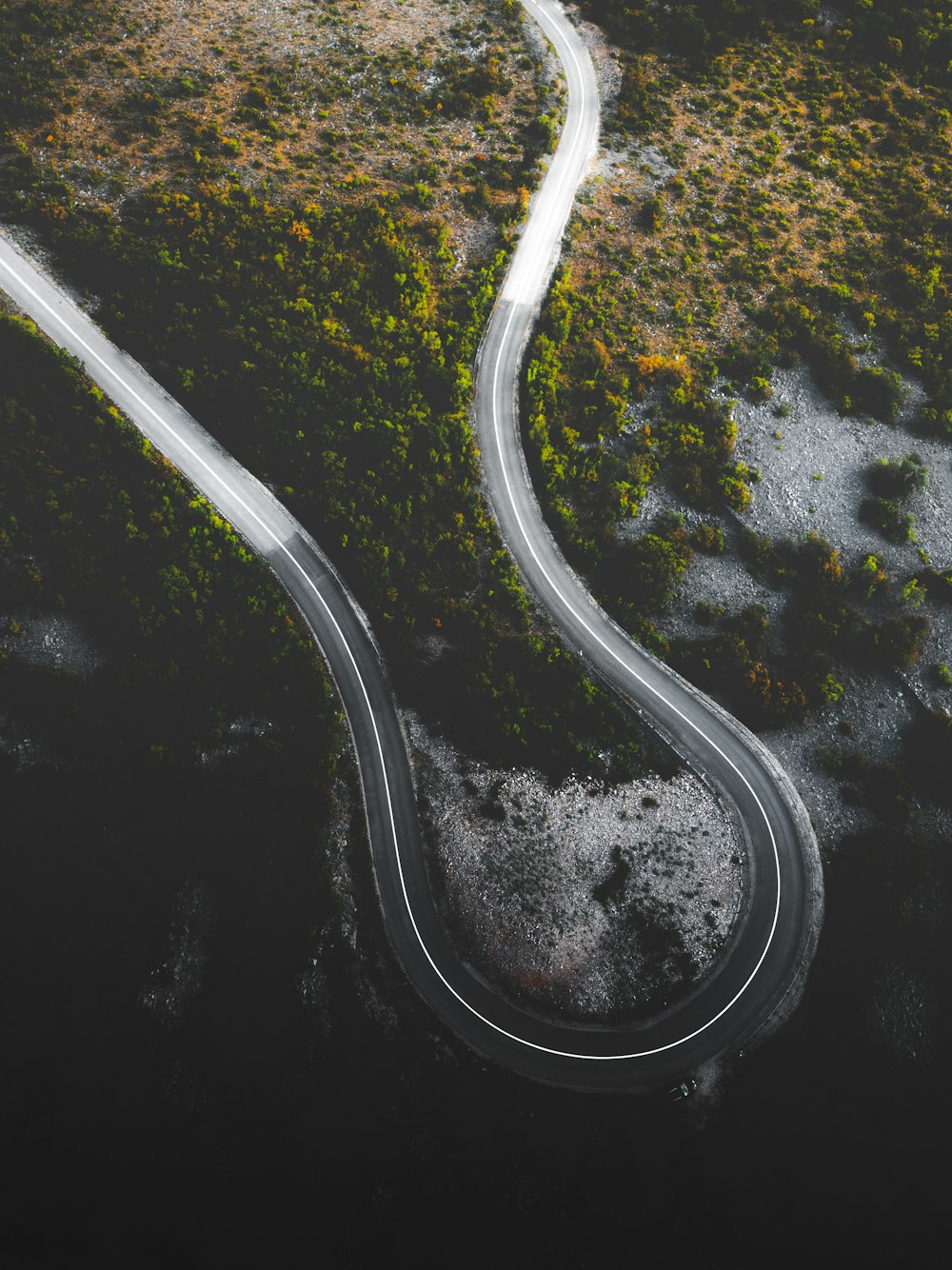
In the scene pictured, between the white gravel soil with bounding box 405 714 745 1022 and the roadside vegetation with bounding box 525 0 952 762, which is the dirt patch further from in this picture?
the white gravel soil with bounding box 405 714 745 1022

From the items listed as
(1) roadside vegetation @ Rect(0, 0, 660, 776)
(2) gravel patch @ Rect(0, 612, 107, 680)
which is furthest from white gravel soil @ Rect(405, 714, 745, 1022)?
(2) gravel patch @ Rect(0, 612, 107, 680)

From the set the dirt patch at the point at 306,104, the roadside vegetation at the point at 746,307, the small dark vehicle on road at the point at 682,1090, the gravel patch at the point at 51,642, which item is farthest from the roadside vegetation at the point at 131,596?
the small dark vehicle on road at the point at 682,1090

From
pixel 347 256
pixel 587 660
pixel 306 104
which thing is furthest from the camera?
pixel 306 104

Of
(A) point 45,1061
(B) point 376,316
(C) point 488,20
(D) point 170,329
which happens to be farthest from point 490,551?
(C) point 488,20

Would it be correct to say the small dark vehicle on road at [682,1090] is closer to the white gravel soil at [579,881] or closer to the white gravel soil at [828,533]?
the white gravel soil at [579,881]

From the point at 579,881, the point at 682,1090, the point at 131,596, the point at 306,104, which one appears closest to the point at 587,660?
the point at 579,881

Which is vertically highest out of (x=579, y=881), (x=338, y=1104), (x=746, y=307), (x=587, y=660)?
(x=746, y=307)

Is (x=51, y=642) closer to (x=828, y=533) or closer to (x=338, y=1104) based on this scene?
(x=338, y=1104)

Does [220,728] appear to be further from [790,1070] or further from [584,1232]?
[790,1070]
